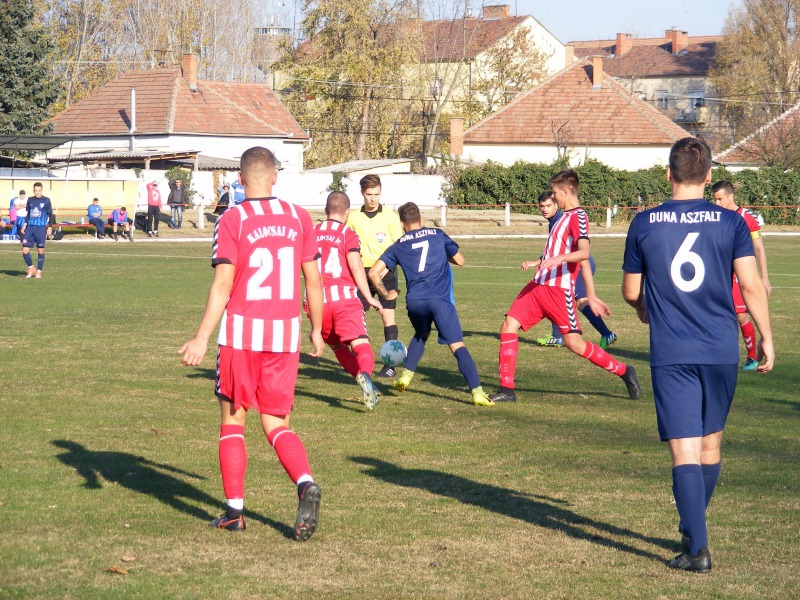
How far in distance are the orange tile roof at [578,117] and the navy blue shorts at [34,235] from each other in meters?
47.5

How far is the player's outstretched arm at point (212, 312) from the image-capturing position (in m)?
5.80

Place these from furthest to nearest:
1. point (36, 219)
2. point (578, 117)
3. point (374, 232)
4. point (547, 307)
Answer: point (578, 117)
point (36, 219)
point (374, 232)
point (547, 307)

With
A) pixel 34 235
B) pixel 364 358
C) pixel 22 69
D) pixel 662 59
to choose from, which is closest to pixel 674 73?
pixel 662 59

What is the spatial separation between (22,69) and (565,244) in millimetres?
42373

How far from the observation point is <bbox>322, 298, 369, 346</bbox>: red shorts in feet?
33.9

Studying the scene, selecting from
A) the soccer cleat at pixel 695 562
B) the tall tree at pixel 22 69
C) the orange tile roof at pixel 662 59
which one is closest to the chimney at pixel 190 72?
the tall tree at pixel 22 69

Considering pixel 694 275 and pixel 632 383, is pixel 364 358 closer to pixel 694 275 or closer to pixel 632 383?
pixel 632 383

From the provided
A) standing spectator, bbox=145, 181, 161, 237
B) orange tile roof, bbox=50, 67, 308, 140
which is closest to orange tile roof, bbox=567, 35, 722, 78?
orange tile roof, bbox=50, 67, 308, 140

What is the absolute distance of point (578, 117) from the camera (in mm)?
68625

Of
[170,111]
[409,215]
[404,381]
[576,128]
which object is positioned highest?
[576,128]

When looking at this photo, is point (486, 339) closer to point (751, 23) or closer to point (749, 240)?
point (749, 240)

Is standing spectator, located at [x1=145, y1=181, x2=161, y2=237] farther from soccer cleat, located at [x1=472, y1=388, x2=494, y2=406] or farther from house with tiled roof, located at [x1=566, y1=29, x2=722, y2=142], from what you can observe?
house with tiled roof, located at [x1=566, y1=29, x2=722, y2=142]

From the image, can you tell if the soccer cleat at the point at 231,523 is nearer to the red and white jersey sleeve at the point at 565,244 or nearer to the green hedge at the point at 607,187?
the red and white jersey sleeve at the point at 565,244

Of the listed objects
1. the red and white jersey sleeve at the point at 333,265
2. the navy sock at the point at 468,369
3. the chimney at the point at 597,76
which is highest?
the chimney at the point at 597,76
